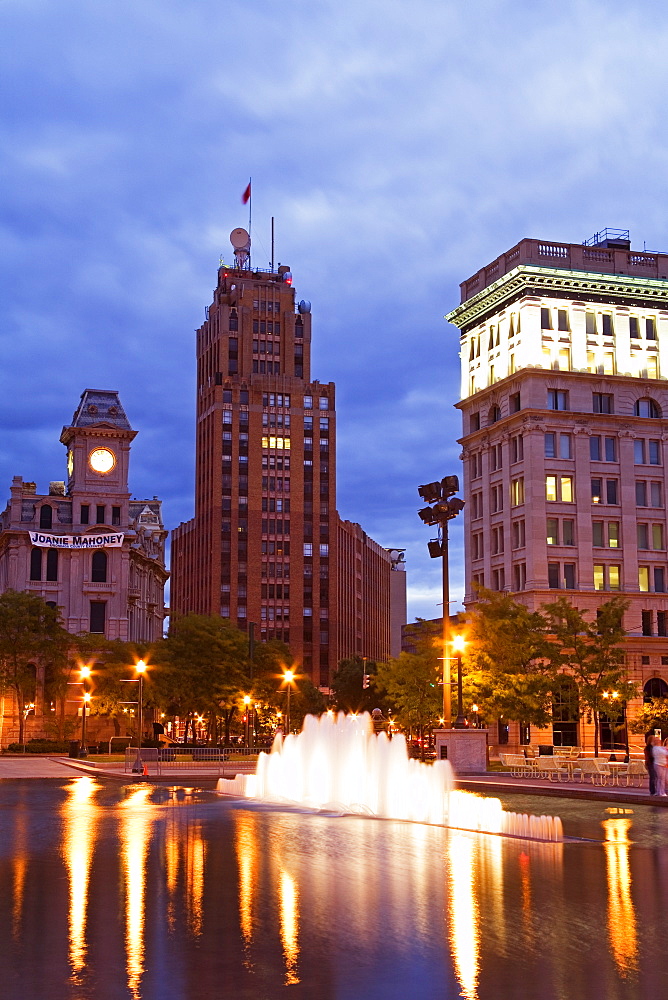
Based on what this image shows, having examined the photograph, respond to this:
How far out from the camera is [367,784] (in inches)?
1344

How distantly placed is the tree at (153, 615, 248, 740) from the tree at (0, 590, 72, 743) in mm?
10818

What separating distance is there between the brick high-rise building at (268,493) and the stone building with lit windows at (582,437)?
2887 inches

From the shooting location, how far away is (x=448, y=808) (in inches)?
1156

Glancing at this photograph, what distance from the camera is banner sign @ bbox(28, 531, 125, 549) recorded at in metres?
101

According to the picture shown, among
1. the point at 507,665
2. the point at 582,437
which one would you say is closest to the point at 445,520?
the point at 507,665

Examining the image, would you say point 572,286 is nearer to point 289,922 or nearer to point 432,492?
point 432,492

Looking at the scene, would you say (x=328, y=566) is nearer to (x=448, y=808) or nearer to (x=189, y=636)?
(x=189, y=636)

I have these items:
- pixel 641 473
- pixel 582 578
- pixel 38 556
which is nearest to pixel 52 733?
pixel 38 556

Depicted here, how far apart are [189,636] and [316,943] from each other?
75.5 meters

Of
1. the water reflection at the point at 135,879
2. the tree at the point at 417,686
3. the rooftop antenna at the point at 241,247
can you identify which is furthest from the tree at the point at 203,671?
the rooftop antenna at the point at 241,247

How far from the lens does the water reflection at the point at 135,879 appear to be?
11.1m

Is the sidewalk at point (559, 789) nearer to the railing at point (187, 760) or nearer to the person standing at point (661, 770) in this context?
the person standing at point (661, 770)

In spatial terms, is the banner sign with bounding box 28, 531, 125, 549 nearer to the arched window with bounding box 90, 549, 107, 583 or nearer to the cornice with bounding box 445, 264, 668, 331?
the arched window with bounding box 90, 549, 107, 583

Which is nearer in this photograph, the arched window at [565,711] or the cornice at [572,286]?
the arched window at [565,711]
